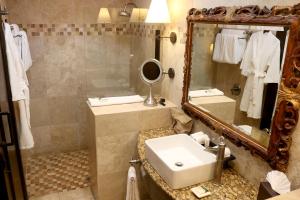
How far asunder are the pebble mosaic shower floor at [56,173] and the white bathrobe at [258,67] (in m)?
1.98

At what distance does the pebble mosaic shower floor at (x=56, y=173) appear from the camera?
263 centimetres

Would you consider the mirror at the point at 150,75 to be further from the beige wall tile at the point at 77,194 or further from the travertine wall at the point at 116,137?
the beige wall tile at the point at 77,194

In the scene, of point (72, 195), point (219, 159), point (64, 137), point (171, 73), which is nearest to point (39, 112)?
point (64, 137)

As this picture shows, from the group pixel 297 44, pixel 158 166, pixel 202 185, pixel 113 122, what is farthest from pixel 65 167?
pixel 297 44

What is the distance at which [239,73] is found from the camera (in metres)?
1.54

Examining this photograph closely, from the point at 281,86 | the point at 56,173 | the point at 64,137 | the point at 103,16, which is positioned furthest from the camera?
the point at 64,137

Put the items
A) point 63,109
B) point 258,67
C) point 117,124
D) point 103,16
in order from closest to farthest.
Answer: point 258,67 < point 117,124 < point 103,16 < point 63,109

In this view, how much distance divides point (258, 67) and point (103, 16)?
7.28 feet

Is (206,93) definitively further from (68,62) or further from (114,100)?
(68,62)

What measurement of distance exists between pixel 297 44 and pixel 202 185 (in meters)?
0.89

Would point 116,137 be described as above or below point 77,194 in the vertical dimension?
above

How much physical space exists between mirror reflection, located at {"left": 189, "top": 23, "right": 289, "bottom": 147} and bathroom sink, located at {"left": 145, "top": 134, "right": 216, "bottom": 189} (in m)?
0.28

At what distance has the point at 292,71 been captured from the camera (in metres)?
1.14

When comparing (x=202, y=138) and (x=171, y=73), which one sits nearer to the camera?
(x=202, y=138)
